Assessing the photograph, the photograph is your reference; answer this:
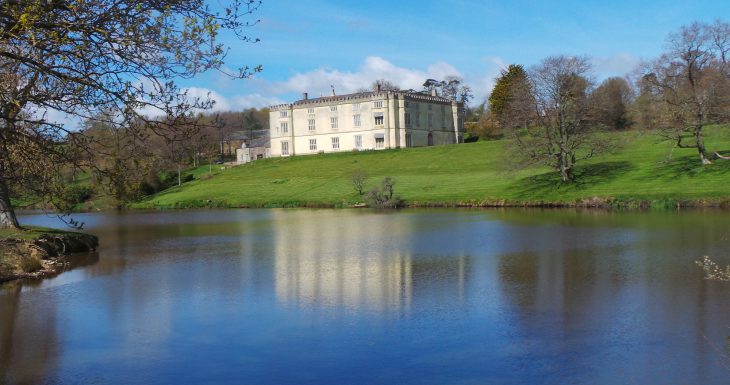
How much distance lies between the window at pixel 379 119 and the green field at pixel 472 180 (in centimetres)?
710

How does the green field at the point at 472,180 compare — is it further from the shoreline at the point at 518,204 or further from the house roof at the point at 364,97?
the house roof at the point at 364,97

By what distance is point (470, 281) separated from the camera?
16203 millimetres

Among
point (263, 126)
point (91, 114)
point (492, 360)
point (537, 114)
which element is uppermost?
point (263, 126)

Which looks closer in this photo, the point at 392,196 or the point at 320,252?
the point at 320,252

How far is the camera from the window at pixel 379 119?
3280 inches

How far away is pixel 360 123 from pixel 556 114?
4331 cm

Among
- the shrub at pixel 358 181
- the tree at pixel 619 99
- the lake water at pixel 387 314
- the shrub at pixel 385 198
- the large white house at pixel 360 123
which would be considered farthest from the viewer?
the large white house at pixel 360 123

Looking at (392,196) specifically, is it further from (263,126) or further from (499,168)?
(263,126)

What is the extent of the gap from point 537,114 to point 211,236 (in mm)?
23855

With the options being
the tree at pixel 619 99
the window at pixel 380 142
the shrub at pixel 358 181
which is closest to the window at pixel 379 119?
the window at pixel 380 142

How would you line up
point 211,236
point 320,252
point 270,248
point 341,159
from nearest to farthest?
1. point 320,252
2. point 270,248
3. point 211,236
4. point 341,159

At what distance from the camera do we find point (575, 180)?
1795 inches

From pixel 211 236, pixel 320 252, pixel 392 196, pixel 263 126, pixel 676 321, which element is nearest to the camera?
pixel 676 321

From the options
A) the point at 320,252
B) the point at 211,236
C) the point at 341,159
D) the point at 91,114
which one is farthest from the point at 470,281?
the point at 341,159
